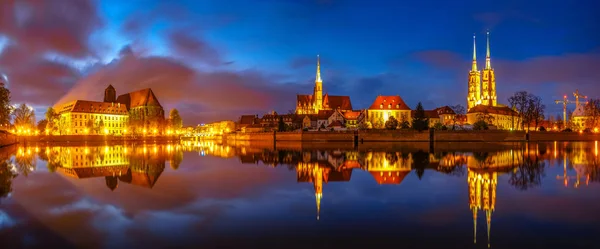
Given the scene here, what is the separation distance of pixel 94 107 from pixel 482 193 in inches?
4342

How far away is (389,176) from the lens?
2036 cm

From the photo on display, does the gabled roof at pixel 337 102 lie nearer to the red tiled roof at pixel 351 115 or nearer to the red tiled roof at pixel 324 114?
the red tiled roof at pixel 351 115

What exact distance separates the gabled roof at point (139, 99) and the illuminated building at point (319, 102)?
39591 millimetres

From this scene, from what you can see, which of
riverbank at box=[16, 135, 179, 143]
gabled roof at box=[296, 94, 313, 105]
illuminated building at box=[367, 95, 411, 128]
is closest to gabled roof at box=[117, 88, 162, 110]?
riverbank at box=[16, 135, 179, 143]

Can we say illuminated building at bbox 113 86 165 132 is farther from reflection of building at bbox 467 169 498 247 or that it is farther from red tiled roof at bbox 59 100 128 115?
reflection of building at bbox 467 169 498 247

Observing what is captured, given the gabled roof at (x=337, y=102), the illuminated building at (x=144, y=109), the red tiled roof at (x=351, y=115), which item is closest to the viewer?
the red tiled roof at (x=351, y=115)

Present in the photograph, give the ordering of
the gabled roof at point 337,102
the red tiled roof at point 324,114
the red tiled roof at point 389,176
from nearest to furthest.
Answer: the red tiled roof at point 389,176, the red tiled roof at point 324,114, the gabled roof at point 337,102

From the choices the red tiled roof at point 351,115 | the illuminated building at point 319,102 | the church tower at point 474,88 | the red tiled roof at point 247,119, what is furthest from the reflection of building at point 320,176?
the church tower at point 474,88

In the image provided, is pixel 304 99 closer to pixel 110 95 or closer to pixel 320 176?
pixel 110 95

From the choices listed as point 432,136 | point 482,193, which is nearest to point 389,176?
point 482,193

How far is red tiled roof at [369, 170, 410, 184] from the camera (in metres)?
18.5

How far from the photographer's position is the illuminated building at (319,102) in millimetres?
111625

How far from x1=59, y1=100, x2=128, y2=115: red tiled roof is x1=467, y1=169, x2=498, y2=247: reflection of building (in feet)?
344

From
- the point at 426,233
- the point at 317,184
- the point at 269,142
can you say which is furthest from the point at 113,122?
the point at 426,233
